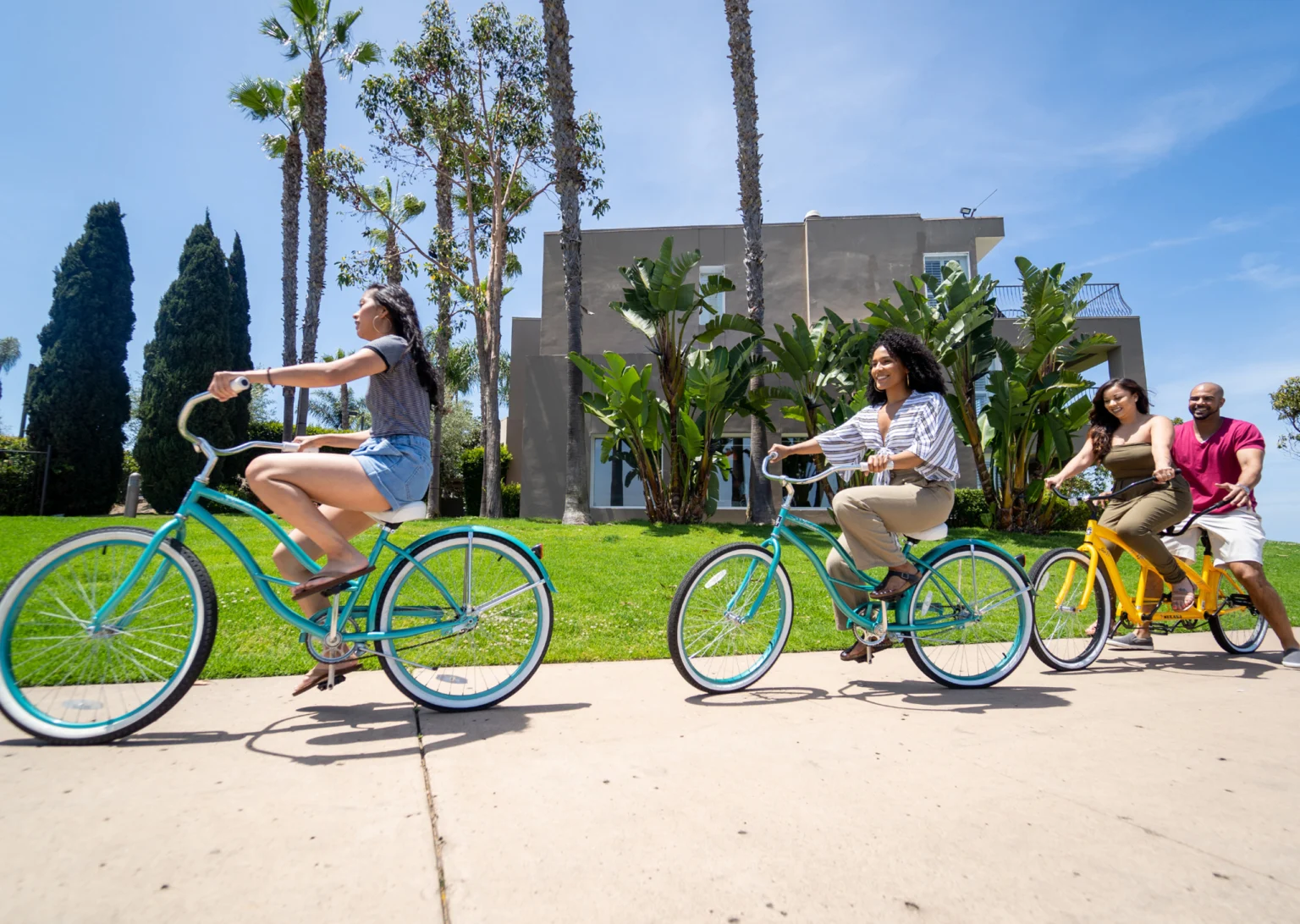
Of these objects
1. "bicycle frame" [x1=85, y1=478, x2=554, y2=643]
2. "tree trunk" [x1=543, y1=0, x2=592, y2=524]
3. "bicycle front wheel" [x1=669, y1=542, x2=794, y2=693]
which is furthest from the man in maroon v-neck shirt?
"tree trunk" [x1=543, y1=0, x2=592, y2=524]

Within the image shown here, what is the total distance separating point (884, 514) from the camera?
3.90m

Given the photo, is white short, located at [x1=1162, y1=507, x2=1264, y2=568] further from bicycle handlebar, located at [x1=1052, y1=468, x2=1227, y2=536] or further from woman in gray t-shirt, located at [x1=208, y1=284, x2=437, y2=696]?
woman in gray t-shirt, located at [x1=208, y1=284, x2=437, y2=696]

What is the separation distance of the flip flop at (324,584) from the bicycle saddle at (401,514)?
227mm

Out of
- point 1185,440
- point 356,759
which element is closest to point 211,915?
point 356,759

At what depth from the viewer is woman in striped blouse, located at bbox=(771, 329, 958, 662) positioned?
388 centimetres

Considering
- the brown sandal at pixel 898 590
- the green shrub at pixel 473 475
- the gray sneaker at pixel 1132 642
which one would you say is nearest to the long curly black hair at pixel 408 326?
the brown sandal at pixel 898 590

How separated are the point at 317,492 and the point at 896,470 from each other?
2.93 m

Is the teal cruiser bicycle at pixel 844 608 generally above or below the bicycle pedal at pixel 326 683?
above

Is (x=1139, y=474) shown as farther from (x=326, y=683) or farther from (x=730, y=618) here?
(x=326, y=683)

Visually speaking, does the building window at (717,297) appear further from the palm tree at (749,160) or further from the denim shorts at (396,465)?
the denim shorts at (396,465)

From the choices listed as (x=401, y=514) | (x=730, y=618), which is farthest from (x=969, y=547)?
(x=401, y=514)

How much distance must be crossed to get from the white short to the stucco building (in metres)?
13.5

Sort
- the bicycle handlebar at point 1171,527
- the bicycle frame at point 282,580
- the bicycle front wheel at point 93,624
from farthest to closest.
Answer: the bicycle handlebar at point 1171,527
the bicycle frame at point 282,580
the bicycle front wheel at point 93,624

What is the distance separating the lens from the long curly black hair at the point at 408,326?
3547 millimetres
